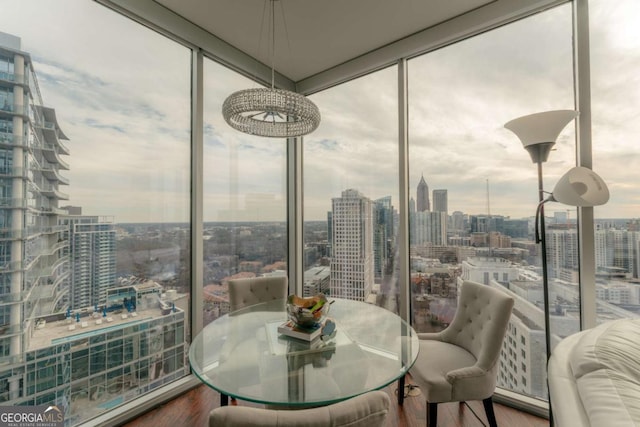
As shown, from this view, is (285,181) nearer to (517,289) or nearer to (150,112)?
(150,112)

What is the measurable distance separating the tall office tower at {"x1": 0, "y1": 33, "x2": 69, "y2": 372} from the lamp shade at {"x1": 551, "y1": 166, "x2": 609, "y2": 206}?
301cm

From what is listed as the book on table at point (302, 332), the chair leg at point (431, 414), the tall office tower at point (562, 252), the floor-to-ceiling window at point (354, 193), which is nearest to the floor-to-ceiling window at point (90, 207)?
the book on table at point (302, 332)

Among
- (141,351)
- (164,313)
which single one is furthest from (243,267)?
(141,351)

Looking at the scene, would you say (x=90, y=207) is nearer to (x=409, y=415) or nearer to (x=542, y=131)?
(x=409, y=415)

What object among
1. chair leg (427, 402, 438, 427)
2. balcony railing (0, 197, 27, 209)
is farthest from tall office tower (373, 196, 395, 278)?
balcony railing (0, 197, 27, 209)

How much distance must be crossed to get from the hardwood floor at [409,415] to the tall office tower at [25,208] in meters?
0.90

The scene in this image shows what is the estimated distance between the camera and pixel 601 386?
105 centimetres

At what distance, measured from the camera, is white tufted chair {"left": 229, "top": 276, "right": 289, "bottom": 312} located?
2.37 metres

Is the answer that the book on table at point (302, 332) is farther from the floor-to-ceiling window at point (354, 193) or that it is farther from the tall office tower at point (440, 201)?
the tall office tower at point (440, 201)

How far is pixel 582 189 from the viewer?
1.52 metres

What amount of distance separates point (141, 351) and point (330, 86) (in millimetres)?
3178

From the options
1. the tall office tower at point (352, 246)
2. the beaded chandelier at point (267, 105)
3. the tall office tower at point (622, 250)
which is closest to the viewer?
the beaded chandelier at point (267, 105)

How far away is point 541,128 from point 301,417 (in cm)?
193

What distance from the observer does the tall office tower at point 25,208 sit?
1602 mm
